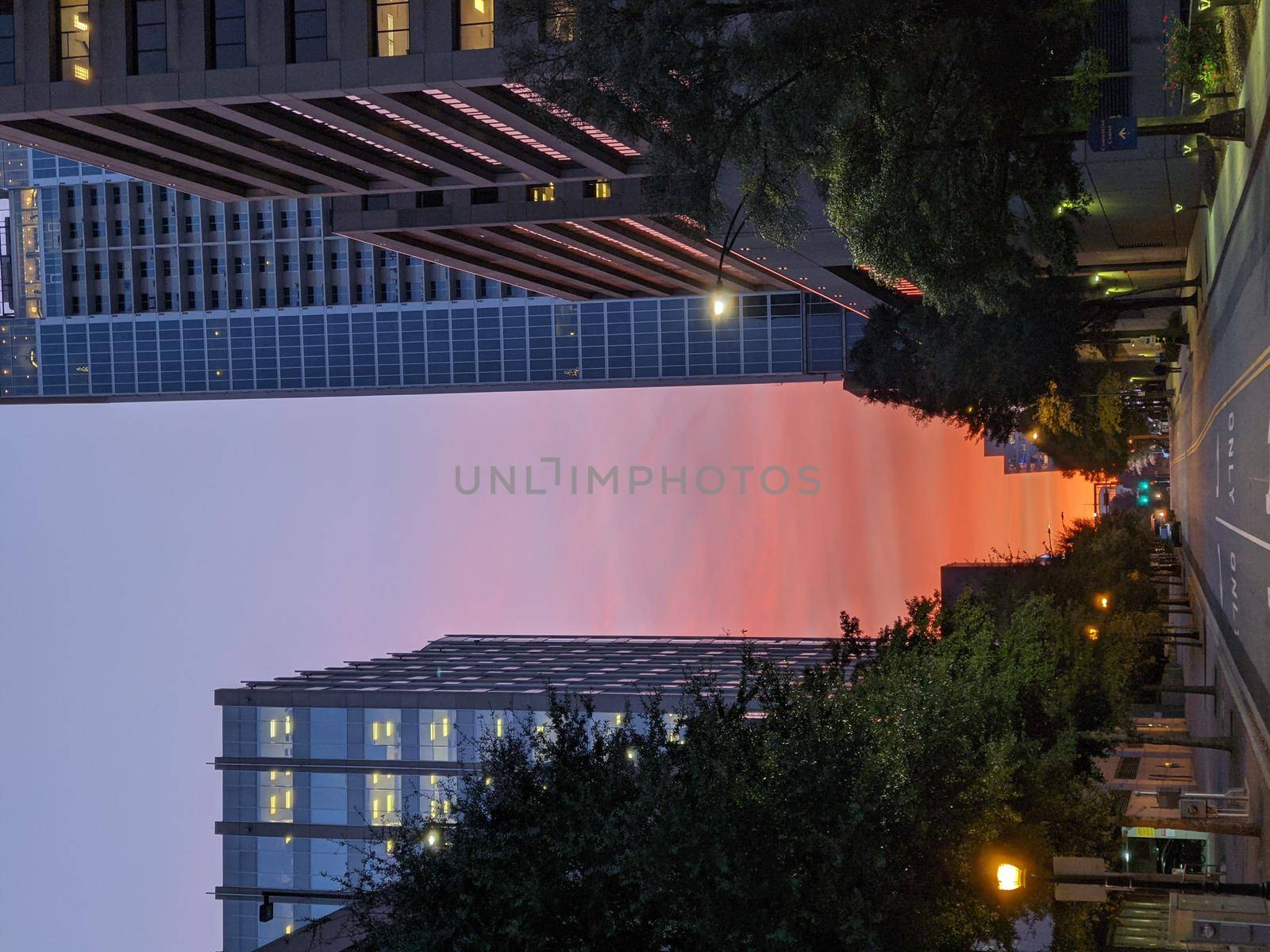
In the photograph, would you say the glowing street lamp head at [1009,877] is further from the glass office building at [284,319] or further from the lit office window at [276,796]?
the glass office building at [284,319]

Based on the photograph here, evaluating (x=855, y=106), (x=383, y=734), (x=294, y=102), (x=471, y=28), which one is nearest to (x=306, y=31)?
(x=294, y=102)

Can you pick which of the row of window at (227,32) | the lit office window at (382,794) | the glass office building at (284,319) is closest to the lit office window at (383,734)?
the lit office window at (382,794)

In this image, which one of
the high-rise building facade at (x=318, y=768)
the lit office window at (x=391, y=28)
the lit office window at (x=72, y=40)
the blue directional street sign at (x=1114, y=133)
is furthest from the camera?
the high-rise building facade at (x=318, y=768)

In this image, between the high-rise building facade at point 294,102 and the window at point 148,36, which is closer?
the high-rise building facade at point 294,102

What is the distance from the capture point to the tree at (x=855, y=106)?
19.5 meters

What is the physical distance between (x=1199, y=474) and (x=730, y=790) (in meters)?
22.2

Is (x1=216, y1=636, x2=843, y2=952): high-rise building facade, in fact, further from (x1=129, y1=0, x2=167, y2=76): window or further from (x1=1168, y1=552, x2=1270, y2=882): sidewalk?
(x1=1168, y1=552, x2=1270, y2=882): sidewalk

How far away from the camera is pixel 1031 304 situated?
138ft

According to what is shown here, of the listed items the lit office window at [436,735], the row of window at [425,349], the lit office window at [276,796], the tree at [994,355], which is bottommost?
the lit office window at [276,796]

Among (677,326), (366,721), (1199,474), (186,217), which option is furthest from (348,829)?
(186,217)

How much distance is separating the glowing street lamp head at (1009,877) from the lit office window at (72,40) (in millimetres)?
36249

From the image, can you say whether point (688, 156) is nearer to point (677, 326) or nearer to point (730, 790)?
point (730, 790)

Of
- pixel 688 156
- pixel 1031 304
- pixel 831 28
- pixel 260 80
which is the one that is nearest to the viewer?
pixel 831 28

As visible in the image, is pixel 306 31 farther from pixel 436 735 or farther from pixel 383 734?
pixel 383 734
